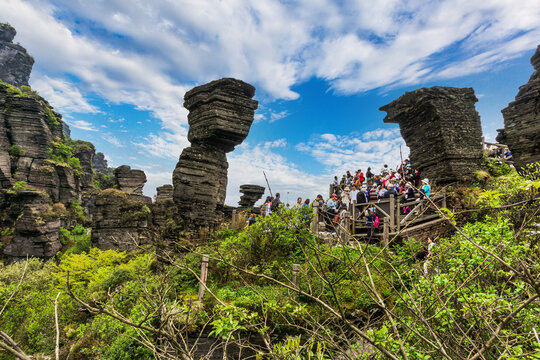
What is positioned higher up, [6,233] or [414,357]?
[414,357]

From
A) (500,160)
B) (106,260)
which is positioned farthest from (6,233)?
(500,160)

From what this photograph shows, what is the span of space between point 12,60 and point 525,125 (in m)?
72.0

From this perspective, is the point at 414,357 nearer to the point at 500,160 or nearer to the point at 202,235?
the point at 202,235

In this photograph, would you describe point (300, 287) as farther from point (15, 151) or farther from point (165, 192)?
point (15, 151)

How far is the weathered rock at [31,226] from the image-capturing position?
23.2 metres

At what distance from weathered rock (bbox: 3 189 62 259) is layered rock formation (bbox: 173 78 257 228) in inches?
831

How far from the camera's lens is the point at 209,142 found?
39.7 ft

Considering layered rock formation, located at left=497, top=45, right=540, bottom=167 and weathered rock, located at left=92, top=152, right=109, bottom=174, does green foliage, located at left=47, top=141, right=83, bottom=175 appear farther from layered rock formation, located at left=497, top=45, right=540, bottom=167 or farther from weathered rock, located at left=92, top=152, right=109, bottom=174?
weathered rock, located at left=92, top=152, right=109, bottom=174

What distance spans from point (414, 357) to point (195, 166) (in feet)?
34.3

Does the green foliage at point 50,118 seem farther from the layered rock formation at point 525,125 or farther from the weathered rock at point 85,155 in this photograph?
the layered rock formation at point 525,125

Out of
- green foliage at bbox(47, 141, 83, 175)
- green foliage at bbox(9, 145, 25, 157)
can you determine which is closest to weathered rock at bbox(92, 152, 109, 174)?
green foliage at bbox(47, 141, 83, 175)

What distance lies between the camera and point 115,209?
21.0m

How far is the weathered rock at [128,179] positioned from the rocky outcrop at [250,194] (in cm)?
1390

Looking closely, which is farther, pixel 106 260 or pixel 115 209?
pixel 115 209
